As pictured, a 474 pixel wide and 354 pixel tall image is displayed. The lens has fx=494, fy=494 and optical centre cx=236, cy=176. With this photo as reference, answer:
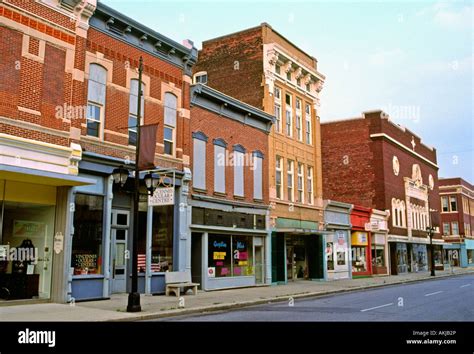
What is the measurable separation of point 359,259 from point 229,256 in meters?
16.5

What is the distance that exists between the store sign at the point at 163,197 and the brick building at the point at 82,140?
1.45m

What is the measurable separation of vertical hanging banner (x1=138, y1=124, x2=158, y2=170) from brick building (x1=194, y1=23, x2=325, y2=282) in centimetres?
1286

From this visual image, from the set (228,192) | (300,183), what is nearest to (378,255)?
(300,183)

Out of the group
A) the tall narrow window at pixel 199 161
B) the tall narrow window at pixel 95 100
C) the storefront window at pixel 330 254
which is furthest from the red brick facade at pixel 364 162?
the tall narrow window at pixel 95 100

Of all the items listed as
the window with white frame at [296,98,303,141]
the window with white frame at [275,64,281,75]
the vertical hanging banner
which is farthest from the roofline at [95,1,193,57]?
the window with white frame at [296,98,303,141]

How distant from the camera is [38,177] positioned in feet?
49.0

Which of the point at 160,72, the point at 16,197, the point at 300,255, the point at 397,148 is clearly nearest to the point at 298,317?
the point at 16,197

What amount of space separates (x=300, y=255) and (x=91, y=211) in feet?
56.5

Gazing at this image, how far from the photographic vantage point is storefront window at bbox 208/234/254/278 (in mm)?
23109

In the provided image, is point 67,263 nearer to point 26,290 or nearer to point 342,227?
point 26,290

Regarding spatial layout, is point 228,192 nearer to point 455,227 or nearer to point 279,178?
point 279,178

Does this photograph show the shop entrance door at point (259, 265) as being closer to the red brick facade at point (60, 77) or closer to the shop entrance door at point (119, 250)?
the red brick facade at point (60, 77)

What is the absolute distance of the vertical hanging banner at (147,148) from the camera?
15.3 m

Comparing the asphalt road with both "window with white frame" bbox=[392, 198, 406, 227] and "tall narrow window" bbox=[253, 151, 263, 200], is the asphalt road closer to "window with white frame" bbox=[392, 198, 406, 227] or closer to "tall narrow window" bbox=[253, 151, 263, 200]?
"tall narrow window" bbox=[253, 151, 263, 200]
